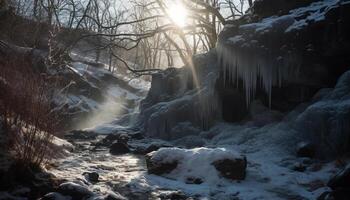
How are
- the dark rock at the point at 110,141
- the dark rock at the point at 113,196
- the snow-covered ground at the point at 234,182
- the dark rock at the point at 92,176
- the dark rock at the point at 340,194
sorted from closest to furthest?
the dark rock at the point at 340,194 < the dark rock at the point at 113,196 < the snow-covered ground at the point at 234,182 < the dark rock at the point at 92,176 < the dark rock at the point at 110,141

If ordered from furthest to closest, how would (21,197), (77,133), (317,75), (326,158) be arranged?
1. (77,133)
2. (317,75)
3. (326,158)
4. (21,197)

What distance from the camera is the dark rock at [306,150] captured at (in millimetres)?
10797

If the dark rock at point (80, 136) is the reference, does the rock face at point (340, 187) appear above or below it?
above

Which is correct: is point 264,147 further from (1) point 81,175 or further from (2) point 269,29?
(1) point 81,175

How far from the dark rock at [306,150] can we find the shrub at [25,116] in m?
6.54

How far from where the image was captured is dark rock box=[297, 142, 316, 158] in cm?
1080

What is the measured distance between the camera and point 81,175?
8531 mm

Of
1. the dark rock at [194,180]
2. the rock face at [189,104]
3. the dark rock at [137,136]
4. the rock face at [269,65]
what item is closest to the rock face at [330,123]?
the rock face at [269,65]

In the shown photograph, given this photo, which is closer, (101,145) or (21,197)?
(21,197)

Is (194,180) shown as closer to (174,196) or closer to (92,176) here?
(174,196)

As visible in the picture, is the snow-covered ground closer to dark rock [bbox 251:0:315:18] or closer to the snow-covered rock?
the snow-covered rock

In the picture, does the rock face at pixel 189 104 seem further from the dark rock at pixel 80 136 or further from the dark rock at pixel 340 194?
the dark rock at pixel 340 194

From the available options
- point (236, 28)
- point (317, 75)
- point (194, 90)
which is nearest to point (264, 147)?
point (317, 75)

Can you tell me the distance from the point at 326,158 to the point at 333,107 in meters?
1.41
